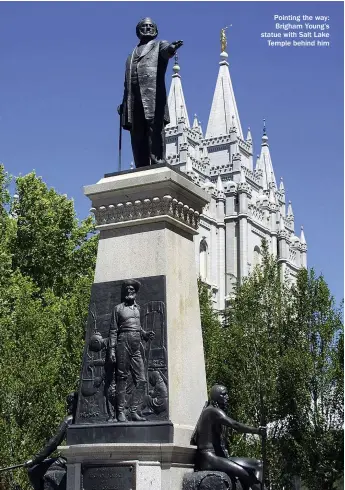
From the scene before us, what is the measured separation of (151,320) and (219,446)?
1.58 m

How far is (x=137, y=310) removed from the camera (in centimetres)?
923

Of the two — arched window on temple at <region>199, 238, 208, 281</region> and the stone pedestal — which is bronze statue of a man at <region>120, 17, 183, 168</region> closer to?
the stone pedestal

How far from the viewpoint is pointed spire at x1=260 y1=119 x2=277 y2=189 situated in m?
92.2

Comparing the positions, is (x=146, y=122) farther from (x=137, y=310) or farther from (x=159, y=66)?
(x=137, y=310)

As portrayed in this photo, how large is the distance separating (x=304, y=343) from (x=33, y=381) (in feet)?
29.8

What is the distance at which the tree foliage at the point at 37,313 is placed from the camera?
23.0 meters

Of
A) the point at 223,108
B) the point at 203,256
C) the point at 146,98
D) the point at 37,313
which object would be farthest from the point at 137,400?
the point at 223,108

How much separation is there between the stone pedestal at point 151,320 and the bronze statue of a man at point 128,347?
113 mm

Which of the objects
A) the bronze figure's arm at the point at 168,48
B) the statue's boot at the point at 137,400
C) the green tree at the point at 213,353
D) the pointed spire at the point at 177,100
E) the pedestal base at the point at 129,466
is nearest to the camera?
the pedestal base at the point at 129,466

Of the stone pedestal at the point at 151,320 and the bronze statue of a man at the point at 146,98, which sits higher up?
the bronze statue of a man at the point at 146,98

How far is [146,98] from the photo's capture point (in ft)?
32.9

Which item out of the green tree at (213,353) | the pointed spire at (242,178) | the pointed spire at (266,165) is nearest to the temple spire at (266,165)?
the pointed spire at (266,165)

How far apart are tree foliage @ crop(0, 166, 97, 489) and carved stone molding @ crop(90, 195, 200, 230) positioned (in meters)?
14.0

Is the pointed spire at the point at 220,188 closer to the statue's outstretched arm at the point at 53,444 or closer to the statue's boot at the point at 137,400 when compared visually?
the statue's outstretched arm at the point at 53,444
